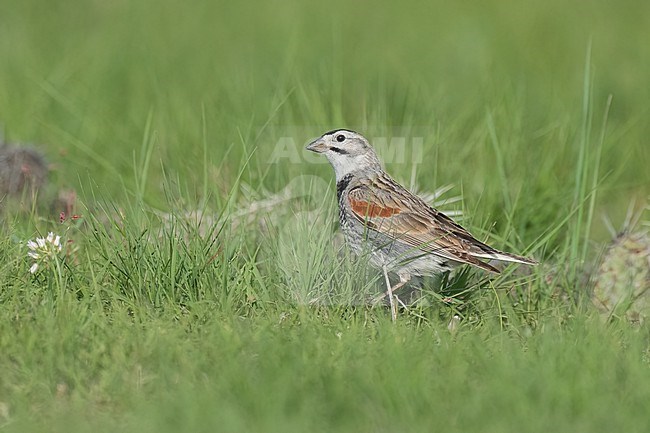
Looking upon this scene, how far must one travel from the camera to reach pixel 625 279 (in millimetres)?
6738

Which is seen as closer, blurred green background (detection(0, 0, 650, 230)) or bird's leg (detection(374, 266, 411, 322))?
bird's leg (detection(374, 266, 411, 322))

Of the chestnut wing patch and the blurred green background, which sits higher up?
the blurred green background

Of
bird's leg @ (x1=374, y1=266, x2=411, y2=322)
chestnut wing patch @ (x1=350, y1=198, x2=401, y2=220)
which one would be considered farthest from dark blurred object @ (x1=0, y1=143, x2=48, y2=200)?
bird's leg @ (x1=374, y1=266, x2=411, y2=322)

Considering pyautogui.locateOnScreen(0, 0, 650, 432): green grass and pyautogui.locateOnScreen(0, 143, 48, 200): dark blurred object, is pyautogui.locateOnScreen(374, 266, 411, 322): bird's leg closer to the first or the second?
pyautogui.locateOnScreen(0, 0, 650, 432): green grass

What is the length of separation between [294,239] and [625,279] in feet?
6.31

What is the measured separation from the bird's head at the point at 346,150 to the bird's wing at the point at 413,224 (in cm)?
24

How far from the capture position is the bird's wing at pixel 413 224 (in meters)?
6.29

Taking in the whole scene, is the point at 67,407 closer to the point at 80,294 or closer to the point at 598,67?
the point at 80,294

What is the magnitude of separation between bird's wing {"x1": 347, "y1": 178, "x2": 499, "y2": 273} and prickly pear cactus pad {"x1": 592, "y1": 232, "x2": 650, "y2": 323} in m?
0.90

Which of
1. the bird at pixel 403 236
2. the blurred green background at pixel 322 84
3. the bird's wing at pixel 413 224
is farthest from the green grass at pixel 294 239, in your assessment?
the bird's wing at pixel 413 224

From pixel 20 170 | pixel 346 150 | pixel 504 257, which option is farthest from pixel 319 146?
pixel 20 170

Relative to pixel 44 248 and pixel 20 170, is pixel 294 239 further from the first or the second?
pixel 20 170

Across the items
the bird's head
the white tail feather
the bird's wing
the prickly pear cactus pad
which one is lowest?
the prickly pear cactus pad

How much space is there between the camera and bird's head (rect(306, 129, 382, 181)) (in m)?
6.88
